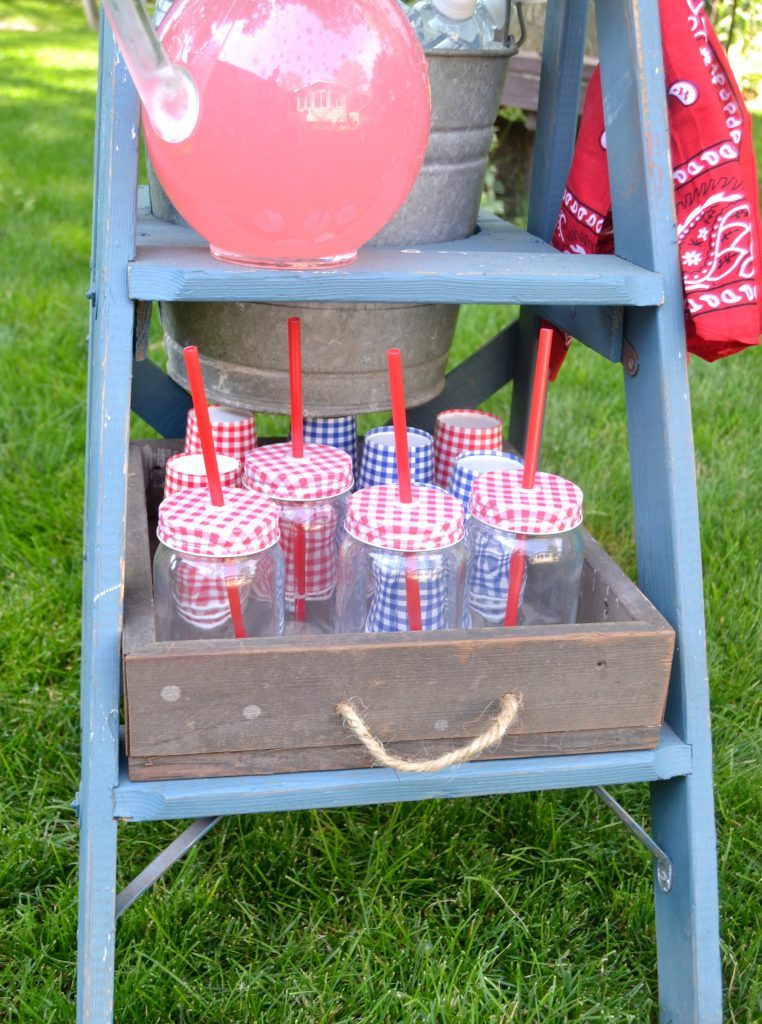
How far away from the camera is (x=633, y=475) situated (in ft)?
3.93

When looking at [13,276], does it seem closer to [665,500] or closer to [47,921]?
[47,921]

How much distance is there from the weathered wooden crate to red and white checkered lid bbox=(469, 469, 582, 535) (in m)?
0.11

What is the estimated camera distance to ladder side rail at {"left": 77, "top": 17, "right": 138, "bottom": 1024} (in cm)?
100

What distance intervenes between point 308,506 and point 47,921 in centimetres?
55

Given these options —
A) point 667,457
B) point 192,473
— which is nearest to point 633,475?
point 667,457

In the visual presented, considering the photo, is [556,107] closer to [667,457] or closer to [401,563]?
[667,457]

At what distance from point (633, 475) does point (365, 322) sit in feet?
1.14

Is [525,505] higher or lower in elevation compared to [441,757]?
higher

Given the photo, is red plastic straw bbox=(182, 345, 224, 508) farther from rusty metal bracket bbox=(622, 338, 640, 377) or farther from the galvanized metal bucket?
rusty metal bracket bbox=(622, 338, 640, 377)

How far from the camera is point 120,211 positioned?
3.28ft

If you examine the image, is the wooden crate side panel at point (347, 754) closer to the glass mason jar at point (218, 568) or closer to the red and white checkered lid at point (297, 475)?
the glass mason jar at point (218, 568)

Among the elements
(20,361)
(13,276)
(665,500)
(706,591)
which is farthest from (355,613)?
(13,276)

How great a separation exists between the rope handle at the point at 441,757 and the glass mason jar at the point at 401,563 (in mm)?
136

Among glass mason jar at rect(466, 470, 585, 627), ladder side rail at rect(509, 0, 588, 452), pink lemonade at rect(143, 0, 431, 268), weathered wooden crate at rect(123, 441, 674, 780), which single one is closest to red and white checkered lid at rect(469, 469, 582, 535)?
glass mason jar at rect(466, 470, 585, 627)
